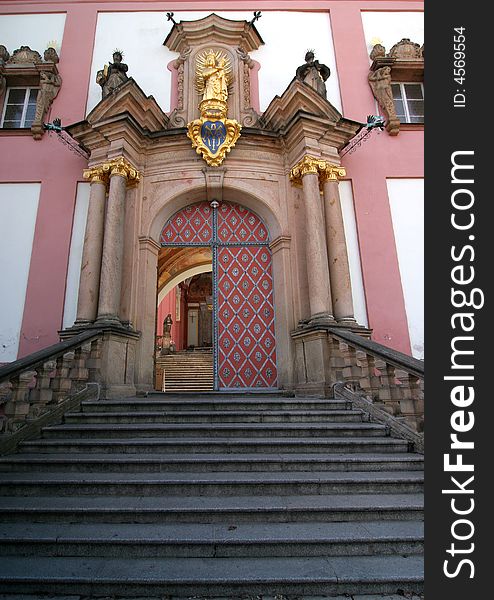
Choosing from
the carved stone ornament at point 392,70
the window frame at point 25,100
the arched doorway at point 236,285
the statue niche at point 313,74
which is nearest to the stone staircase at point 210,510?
the arched doorway at point 236,285

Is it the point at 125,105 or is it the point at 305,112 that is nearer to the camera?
the point at 305,112

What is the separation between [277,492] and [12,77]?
944 cm

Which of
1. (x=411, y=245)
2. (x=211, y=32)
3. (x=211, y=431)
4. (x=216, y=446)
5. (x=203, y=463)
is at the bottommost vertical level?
(x=203, y=463)

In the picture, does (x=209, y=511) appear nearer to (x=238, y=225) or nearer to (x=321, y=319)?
(x=321, y=319)

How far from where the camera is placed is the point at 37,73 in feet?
26.3

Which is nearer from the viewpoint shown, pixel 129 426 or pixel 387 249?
pixel 129 426

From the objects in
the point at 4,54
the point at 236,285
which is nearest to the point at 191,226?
the point at 236,285

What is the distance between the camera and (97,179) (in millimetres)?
6508

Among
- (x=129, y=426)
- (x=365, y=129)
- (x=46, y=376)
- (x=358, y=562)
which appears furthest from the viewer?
(x=365, y=129)

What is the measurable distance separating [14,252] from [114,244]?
2.17 m

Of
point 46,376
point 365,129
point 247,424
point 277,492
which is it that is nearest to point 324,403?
point 247,424

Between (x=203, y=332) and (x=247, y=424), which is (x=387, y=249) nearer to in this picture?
(x=247, y=424)

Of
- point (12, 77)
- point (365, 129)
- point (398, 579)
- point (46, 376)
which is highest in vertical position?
point (12, 77)

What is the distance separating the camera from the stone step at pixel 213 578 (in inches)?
84.8
